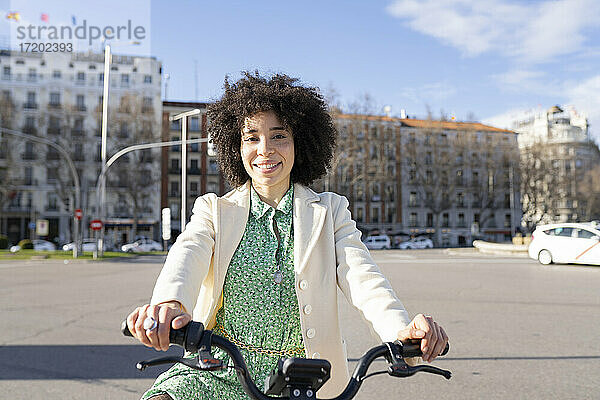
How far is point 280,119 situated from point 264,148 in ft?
0.55

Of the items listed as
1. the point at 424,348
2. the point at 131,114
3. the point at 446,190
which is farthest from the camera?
the point at 446,190

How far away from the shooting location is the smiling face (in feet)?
7.59

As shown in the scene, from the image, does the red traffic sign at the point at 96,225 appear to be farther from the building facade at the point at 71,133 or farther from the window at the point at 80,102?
the window at the point at 80,102

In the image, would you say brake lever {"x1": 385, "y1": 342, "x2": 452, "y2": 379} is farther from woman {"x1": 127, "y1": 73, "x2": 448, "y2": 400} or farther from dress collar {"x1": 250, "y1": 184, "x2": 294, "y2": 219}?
dress collar {"x1": 250, "y1": 184, "x2": 294, "y2": 219}

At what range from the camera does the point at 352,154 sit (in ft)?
186

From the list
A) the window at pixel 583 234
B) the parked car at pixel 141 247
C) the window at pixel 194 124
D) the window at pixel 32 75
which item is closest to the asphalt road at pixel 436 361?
the window at pixel 583 234

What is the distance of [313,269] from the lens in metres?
2.12

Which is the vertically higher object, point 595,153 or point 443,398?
point 595,153

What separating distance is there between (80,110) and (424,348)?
213 ft

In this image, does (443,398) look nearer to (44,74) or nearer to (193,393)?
(193,393)

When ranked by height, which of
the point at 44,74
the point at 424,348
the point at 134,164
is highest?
the point at 44,74

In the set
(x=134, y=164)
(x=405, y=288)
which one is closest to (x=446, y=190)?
(x=134, y=164)

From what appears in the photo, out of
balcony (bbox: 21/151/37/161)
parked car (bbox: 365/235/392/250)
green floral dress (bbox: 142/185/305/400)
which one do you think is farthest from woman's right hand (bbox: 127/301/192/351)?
balcony (bbox: 21/151/37/161)

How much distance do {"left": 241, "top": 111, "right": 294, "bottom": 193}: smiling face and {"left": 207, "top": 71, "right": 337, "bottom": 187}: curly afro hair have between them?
1.4 inches
